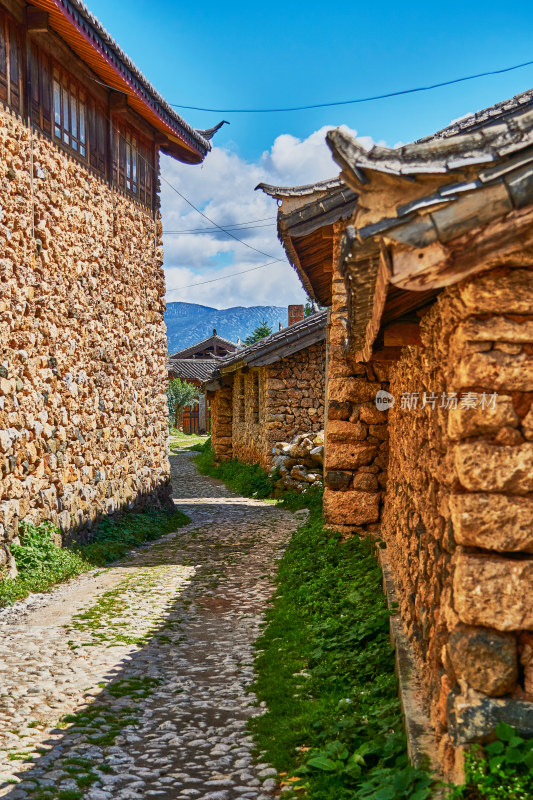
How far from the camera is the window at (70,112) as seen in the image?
8375mm

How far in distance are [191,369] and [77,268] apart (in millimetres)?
31908

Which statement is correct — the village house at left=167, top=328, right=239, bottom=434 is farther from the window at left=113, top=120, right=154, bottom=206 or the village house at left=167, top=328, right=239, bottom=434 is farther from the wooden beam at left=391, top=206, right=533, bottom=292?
the wooden beam at left=391, top=206, right=533, bottom=292

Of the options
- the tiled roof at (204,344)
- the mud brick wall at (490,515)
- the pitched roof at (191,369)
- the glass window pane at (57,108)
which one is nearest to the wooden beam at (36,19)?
the glass window pane at (57,108)

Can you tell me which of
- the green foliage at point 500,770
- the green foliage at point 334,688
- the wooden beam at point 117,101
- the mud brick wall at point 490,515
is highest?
the wooden beam at point 117,101

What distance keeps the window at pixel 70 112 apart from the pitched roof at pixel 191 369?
2972 centimetres

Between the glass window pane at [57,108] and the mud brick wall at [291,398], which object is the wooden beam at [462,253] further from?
the mud brick wall at [291,398]

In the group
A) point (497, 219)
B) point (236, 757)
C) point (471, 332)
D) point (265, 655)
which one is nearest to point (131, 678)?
point (265, 655)

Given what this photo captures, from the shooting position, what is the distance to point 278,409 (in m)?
15.0

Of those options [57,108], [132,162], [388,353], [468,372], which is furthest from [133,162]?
[468,372]

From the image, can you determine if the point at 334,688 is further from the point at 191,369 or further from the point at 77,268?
the point at 191,369

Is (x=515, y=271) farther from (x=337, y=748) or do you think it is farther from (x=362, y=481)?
(x=362, y=481)

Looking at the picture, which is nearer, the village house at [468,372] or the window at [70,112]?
the village house at [468,372]

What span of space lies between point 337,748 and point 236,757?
669mm

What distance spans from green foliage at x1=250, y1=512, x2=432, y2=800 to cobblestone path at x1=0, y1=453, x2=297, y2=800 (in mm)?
183
